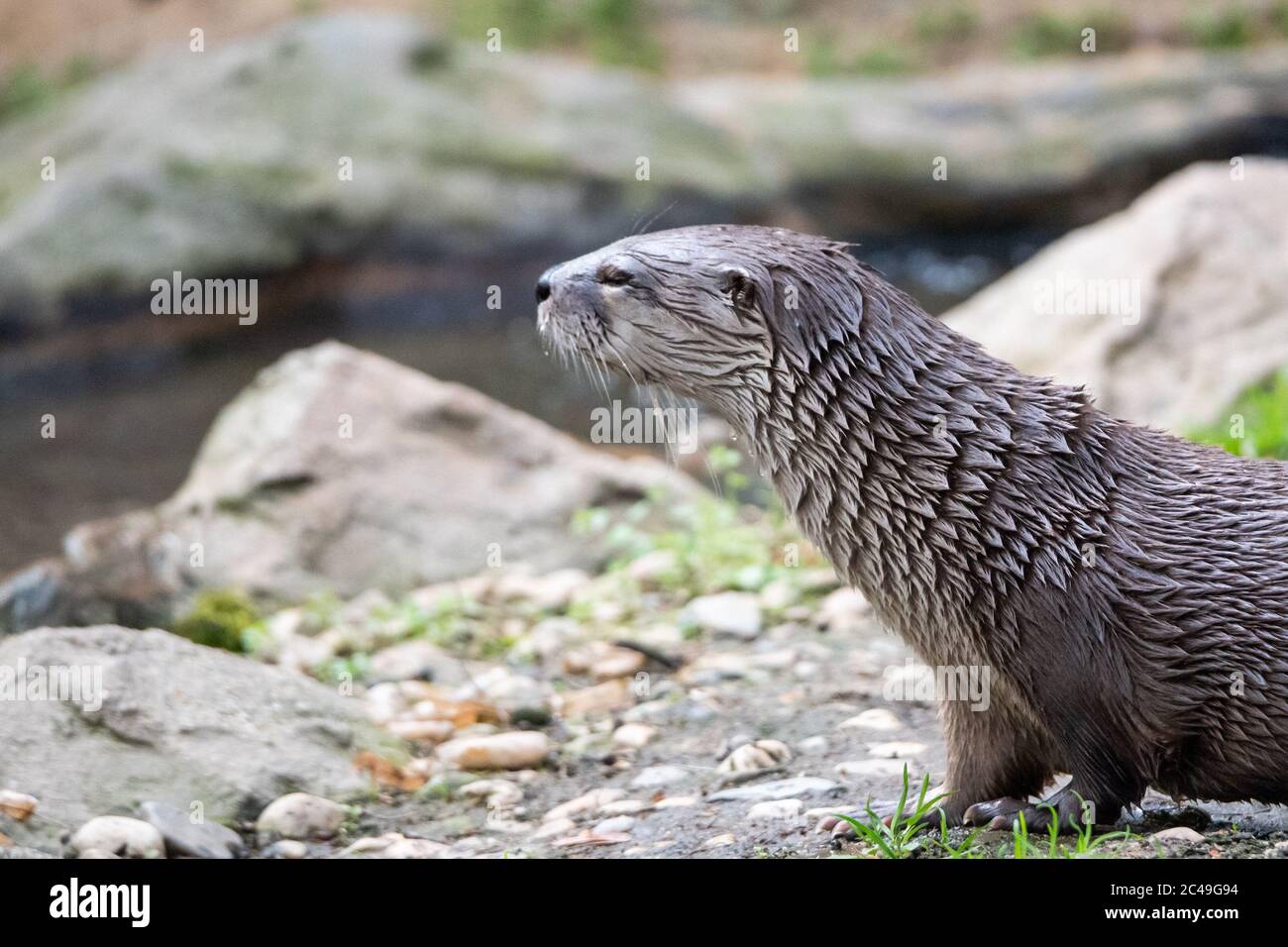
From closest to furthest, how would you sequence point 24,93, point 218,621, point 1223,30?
1. point 218,621
2. point 1223,30
3. point 24,93

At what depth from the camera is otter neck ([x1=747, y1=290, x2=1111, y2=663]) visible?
305 cm

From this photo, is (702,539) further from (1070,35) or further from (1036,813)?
(1070,35)

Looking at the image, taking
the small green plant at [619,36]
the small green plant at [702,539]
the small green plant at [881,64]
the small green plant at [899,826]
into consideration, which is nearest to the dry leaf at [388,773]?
the small green plant at [899,826]

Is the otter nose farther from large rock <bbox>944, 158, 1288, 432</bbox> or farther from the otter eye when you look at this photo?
large rock <bbox>944, 158, 1288, 432</bbox>

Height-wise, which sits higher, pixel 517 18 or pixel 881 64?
pixel 517 18

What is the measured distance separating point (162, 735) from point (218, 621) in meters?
1.43

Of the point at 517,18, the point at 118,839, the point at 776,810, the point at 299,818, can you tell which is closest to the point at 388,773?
the point at 299,818

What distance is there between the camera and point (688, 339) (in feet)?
10.7

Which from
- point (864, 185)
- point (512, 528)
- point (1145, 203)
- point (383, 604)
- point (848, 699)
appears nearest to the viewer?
point (848, 699)

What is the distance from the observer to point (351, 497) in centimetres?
591

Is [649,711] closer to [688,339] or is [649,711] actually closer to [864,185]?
[688,339]
